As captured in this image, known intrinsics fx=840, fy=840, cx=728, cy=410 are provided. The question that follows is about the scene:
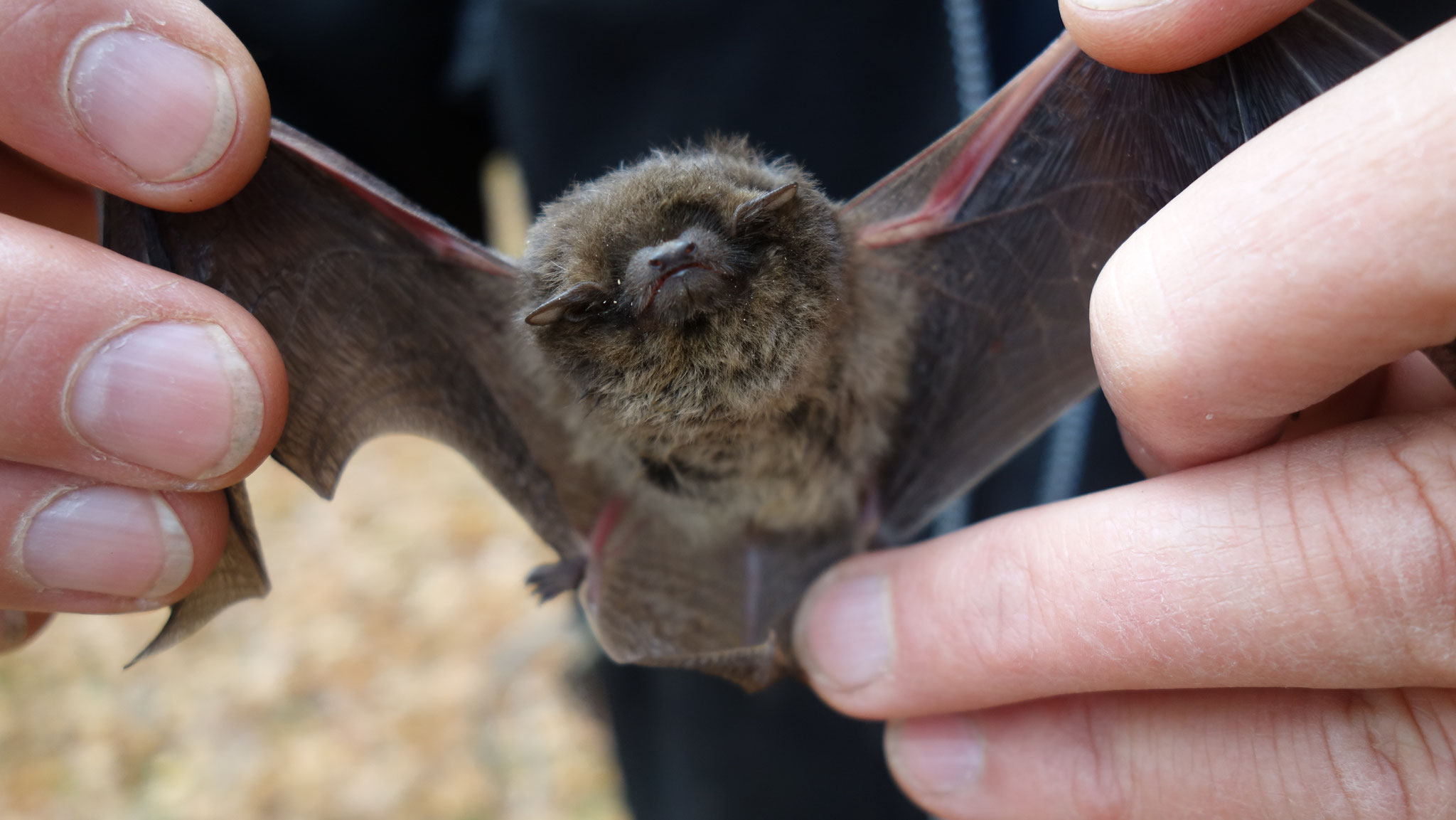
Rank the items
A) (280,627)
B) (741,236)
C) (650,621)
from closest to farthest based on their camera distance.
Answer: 1. (741,236)
2. (650,621)
3. (280,627)

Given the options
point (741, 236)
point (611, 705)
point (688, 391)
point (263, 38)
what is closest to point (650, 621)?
point (688, 391)

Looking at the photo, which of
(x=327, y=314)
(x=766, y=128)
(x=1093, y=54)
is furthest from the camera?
(x=766, y=128)

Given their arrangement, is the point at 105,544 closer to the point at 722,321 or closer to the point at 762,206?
the point at 722,321

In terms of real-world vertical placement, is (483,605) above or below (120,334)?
below

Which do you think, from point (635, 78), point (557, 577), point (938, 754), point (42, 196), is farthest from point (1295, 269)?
point (42, 196)

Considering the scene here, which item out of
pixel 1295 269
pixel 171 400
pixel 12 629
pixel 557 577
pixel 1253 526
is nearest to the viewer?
pixel 1295 269

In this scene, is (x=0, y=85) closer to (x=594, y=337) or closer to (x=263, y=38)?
(x=594, y=337)

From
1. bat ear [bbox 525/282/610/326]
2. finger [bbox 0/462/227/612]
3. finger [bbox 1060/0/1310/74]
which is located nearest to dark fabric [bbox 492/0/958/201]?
finger [bbox 1060/0/1310/74]
